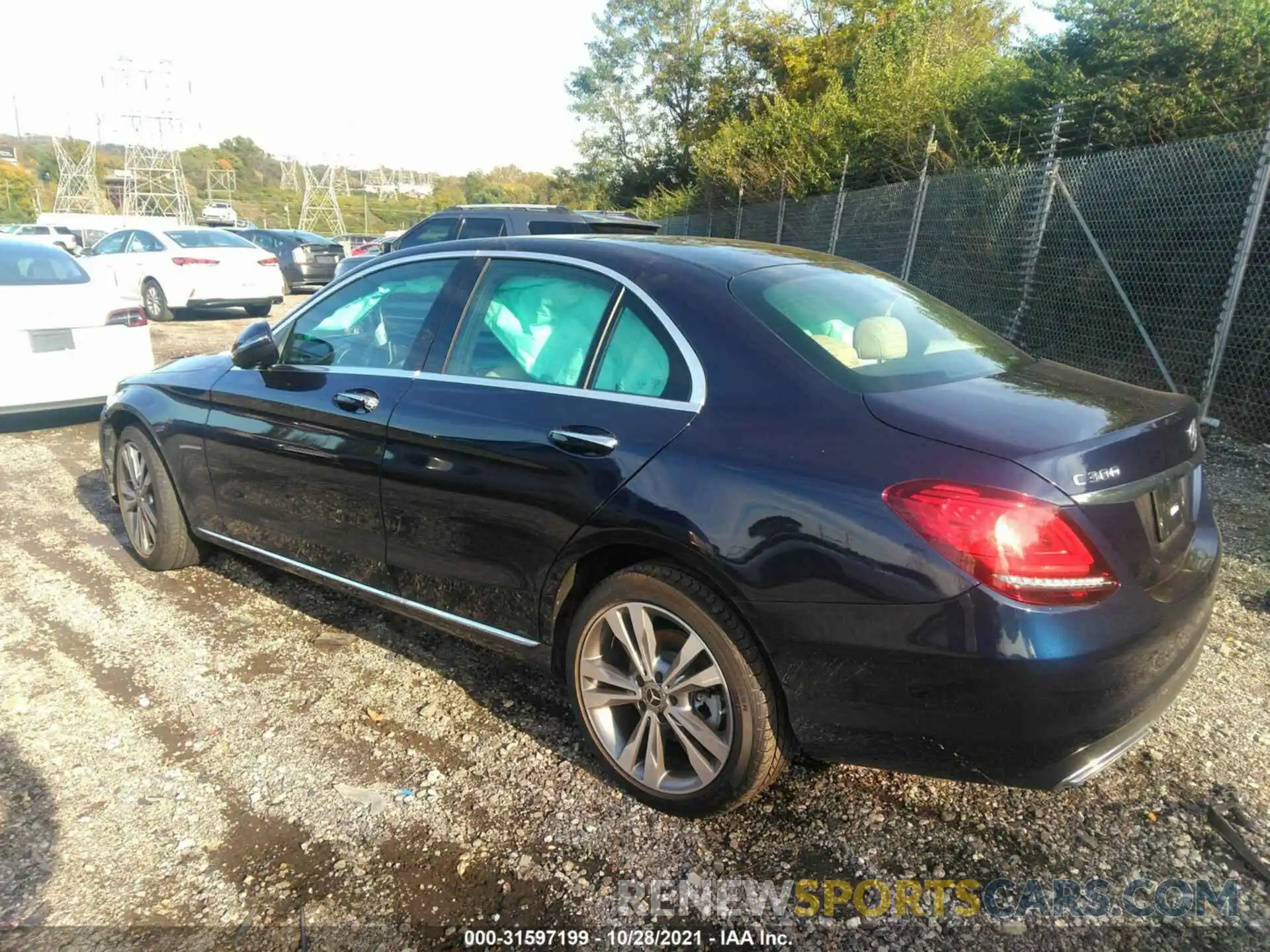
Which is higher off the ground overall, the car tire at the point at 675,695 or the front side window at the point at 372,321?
the front side window at the point at 372,321

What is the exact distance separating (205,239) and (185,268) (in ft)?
3.26

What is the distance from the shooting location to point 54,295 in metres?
6.87

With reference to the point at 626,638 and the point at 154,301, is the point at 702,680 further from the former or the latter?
the point at 154,301

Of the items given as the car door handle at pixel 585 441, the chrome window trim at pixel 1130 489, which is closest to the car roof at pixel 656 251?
the car door handle at pixel 585 441

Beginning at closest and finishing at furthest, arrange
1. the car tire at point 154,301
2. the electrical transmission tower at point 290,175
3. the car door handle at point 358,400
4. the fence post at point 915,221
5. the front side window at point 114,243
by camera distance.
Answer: the car door handle at point 358,400 < the fence post at point 915,221 < the car tire at point 154,301 < the front side window at point 114,243 < the electrical transmission tower at point 290,175

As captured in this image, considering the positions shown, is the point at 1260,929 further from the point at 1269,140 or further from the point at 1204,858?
the point at 1269,140

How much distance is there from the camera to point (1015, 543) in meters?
1.95

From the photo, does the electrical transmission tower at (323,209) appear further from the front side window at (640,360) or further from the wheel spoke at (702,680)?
the wheel spoke at (702,680)

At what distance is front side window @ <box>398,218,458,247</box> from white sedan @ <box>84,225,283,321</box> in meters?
5.04

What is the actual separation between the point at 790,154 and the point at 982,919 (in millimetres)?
16256

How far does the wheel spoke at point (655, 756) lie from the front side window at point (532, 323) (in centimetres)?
107

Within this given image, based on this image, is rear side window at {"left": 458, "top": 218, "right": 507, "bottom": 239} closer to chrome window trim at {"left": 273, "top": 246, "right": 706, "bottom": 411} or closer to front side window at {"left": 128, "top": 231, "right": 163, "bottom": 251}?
chrome window trim at {"left": 273, "top": 246, "right": 706, "bottom": 411}

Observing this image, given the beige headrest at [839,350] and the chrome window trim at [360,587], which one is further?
the chrome window trim at [360,587]

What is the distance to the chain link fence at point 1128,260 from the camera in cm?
649
